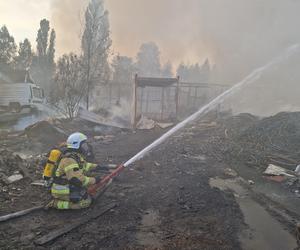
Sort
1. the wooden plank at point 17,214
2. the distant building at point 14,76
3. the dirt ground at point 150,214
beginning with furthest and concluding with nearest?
the distant building at point 14,76, the wooden plank at point 17,214, the dirt ground at point 150,214

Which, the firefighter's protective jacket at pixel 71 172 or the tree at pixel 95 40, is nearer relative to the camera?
the firefighter's protective jacket at pixel 71 172

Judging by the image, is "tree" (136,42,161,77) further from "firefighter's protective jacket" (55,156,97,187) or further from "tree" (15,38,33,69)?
"firefighter's protective jacket" (55,156,97,187)

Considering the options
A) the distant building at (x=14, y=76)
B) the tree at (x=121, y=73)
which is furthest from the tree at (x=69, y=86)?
the tree at (x=121, y=73)

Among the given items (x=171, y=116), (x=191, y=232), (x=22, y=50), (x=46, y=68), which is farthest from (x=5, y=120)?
(x=22, y=50)

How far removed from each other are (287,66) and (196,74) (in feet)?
154

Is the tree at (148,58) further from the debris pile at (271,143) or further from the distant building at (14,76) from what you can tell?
the debris pile at (271,143)

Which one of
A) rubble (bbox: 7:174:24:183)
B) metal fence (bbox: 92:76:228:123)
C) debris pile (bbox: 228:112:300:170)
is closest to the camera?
rubble (bbox: 7:174:24:183)

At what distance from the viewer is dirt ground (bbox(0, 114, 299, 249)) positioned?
4824 mm

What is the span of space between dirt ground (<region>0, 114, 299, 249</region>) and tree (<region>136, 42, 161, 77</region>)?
55.0m

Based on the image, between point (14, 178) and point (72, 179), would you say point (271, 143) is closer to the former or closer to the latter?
point (72, 179)

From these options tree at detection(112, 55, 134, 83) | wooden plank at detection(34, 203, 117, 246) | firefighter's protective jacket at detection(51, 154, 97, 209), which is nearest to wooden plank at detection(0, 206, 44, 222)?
firefighter's protective jacket at detection(51, 154, 97, 209)

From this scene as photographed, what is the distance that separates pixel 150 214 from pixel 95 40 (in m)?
22.6

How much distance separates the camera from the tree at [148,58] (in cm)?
6325

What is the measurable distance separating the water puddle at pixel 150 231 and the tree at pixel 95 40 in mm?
19112
